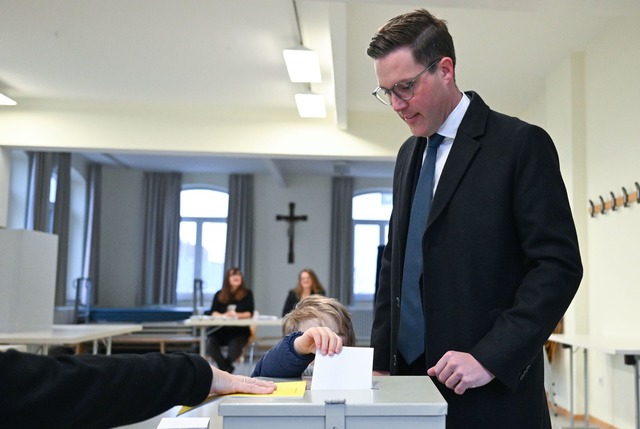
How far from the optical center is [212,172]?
14.6 m

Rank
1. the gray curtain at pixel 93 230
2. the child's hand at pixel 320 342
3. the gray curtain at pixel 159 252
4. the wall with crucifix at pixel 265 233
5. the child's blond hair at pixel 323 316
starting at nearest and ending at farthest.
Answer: the child's hand at pixel 320 342
the child's blond hair at pixel 323 316
the gray curtain at pixel 93 230
the gray curtain at pixel 159 252
the wall with crucifix at pixel 265 233

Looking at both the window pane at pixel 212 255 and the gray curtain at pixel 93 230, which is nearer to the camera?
the gray curtain at pixel 93 230

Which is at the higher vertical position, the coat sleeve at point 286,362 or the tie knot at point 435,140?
the tie knot at point 435,140

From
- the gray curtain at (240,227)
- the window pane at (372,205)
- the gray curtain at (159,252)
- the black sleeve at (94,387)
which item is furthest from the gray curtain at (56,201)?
the black sleeve at (94,387)

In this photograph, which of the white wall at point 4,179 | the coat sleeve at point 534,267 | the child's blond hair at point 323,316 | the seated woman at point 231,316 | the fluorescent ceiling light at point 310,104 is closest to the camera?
the coat sleeve at point 534,267

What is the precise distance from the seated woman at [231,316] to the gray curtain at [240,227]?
4728mm

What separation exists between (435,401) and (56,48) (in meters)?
6.45

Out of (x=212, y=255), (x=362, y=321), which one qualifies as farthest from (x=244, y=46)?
(x=362, y=321)

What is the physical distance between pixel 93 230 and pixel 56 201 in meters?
1.83

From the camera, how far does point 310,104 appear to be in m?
7.31

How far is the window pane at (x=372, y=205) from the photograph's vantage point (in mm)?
14742

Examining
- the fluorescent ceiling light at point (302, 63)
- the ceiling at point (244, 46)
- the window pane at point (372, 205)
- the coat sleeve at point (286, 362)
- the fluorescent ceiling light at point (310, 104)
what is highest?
the ceiling at point (244, 46)

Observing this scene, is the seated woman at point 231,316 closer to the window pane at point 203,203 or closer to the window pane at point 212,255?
the window pane at point 212,255

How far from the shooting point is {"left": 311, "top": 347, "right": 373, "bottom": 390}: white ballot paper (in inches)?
46.8
